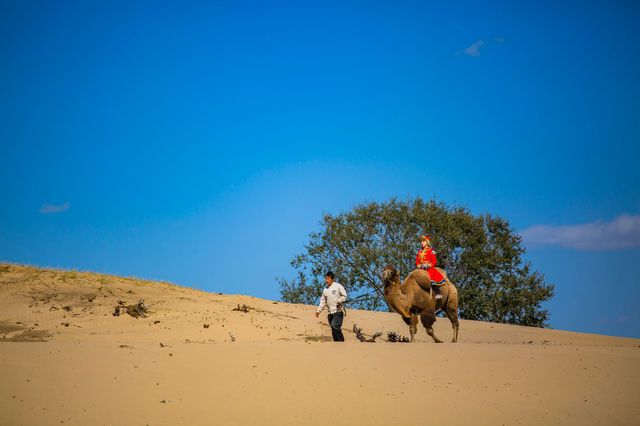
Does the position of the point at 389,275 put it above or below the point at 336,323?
above

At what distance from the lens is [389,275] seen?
49.0 feet

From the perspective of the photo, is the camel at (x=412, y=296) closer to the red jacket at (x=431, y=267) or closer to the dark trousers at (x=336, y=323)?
the red jacket at (x=431, y=267)

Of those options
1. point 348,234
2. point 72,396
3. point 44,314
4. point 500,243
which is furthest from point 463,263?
point 72,396

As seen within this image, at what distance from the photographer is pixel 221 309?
1997 centimetres

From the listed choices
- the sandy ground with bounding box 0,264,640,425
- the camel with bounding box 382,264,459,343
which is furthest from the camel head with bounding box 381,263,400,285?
the sandy ground with bounding box 0,264,640,425

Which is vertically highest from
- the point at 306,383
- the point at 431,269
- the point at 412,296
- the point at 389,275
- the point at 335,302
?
the point at 431,269

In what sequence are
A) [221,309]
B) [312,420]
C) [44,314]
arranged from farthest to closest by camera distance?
[221,309] < [44,314] < [312,420]

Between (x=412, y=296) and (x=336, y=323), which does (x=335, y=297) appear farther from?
(x=412, y=296)

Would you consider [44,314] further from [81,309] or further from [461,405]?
[461,405]

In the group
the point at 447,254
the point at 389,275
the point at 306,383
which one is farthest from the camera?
the point at 447,254

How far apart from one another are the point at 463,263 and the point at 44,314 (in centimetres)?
2235

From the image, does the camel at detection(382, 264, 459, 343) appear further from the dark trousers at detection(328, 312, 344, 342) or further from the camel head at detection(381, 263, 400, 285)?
the dark trousers at detection(328, 312, 344, 342)

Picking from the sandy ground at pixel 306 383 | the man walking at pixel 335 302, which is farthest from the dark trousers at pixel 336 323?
the sandy ground at pixel 306 383

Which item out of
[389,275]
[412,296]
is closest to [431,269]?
[412,296]
